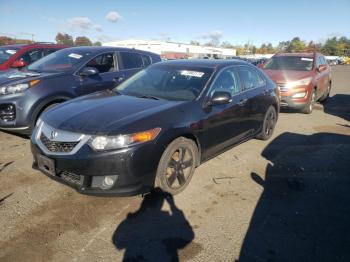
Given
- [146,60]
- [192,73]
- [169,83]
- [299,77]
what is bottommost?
[299,77]

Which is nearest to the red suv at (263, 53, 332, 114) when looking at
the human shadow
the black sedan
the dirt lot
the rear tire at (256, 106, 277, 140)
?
the rear tire at (256, 106, 277, 140)

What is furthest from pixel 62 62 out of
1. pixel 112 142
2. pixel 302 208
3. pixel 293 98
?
pixel 293 98

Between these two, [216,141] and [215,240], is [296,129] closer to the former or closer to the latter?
[216,141]

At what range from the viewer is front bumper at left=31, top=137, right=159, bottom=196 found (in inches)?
122

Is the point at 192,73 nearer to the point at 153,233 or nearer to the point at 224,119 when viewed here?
the point at 224,119

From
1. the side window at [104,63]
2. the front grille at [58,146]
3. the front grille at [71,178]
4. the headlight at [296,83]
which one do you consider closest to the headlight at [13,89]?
the side window at [104,63]

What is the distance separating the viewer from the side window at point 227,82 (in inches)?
173

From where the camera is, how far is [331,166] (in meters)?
4.89

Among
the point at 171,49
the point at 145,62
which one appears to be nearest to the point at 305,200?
the point at 145,62

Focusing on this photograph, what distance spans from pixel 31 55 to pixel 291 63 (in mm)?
7828

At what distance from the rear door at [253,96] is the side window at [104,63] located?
292 cm

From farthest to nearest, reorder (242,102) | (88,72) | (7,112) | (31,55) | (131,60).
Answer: (31,55), (131,60), (88,72), (7,112), (242,102)

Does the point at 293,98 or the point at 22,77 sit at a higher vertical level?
the point at 22,77

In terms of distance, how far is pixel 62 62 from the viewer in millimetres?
6195
